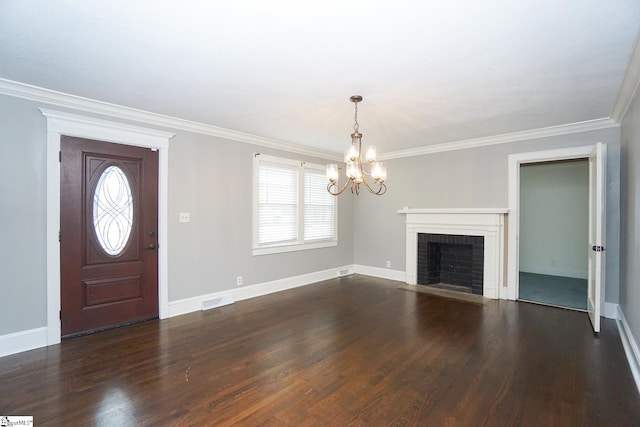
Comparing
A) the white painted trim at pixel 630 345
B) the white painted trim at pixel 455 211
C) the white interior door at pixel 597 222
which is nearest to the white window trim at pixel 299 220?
the white painted trim at pixel 455 211

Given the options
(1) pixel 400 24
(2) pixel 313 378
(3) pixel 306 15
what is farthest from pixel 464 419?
(3) pixel 306 15

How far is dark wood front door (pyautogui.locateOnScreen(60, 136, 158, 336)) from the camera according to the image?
3.34 m

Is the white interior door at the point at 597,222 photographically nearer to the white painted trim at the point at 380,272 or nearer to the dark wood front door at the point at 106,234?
the white painted trim at the point at 380,272

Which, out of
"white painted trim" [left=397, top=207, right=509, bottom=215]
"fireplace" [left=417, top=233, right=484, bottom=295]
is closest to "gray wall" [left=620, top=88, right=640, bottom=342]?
"white painted trim" [left=397, top=207, right=509, bottom=215]

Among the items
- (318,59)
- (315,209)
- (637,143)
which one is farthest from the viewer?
(315,209)

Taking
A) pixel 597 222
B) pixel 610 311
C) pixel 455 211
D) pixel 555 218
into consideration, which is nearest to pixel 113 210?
pixel 455 211

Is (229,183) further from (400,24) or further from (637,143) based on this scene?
(637,143)

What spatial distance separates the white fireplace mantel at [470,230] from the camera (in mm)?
4867

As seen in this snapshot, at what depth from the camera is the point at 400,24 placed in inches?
79.3

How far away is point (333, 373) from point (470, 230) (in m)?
3.55

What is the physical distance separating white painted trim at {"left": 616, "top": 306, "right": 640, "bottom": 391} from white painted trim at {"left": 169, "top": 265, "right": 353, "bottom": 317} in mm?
4142

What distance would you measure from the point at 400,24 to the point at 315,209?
4180 millimetres

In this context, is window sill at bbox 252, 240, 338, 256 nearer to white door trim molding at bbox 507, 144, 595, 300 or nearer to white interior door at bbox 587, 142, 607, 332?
white door trim molding at bbox 507, 144, 595, 300

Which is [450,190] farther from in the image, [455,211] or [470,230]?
[470,230]
